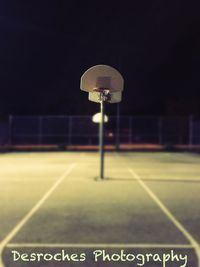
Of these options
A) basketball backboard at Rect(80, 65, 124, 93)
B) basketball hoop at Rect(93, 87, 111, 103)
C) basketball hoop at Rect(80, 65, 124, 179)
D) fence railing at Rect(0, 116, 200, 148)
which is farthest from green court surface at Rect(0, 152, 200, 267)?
fence railing at Rect(0, 116, 200, 148)

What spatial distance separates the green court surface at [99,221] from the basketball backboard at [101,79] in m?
2.98

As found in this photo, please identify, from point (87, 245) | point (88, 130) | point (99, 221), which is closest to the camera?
point (87, 245)

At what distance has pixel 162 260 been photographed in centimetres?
607

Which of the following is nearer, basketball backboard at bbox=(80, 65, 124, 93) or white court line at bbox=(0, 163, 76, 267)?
white court line at bbox=(0, 163, 76, 267)

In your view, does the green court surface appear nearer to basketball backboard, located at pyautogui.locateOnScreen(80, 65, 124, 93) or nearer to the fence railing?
basketball backboard, located at pyautogui.locateOnScreen(80, 65, 124, 93)

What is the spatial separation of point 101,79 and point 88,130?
2428 centimetres

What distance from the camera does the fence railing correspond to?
123 feet

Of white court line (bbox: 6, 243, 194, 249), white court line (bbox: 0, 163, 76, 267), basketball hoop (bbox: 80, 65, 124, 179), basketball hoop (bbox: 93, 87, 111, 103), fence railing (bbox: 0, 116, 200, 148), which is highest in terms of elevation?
basketball hoop (bbox: 80, 65, 124, 179)

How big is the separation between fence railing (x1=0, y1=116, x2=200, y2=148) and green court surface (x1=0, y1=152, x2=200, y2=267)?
21.7 metres

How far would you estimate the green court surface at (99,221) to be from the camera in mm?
6232

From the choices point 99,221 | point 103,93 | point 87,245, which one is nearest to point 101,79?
point 103,93

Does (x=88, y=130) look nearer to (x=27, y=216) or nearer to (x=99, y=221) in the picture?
(x=27, y=216)

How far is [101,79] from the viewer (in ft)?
47.3

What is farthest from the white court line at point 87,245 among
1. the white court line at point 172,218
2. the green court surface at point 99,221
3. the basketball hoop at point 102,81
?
the basketball hoop at point 102,81
